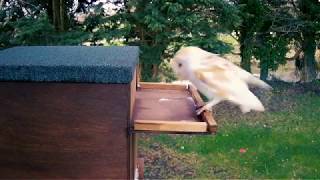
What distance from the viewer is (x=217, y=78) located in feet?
4.10

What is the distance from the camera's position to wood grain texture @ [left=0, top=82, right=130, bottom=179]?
1.16 meters

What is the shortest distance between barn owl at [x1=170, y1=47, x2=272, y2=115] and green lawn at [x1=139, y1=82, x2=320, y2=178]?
214 cm

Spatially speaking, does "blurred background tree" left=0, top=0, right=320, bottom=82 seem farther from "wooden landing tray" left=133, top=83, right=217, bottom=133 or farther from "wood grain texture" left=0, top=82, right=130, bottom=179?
"wood grain texture" left=0, top=82, right=130, bottom=179

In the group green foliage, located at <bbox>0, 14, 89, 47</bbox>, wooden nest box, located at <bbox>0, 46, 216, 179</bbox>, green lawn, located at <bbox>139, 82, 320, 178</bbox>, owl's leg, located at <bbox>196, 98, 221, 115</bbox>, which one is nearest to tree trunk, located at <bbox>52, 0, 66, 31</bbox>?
green foliage, located at <bbox>0, 14, 89, 47</bbox>

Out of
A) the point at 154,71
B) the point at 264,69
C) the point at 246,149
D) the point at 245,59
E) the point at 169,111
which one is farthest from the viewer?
the point at 264,69

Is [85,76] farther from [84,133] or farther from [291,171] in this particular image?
[291,171]

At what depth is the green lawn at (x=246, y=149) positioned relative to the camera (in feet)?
11.1

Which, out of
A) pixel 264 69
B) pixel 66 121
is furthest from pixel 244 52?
pixel 66 121

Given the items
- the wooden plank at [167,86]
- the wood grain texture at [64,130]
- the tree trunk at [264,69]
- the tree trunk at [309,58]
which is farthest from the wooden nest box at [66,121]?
the tree trunk at [309,58]

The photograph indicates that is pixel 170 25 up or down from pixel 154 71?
up

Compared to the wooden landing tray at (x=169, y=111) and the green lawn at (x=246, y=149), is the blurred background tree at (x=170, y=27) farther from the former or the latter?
the wooden landing tray at (x=169, y=111)

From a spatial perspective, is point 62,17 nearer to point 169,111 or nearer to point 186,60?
point 169,111

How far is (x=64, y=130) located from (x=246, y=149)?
287cm

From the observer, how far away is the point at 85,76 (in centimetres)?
115
